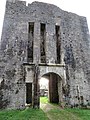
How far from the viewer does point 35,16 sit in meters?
12.9

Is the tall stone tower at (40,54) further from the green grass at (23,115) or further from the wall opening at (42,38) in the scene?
the green grass at (23,115)

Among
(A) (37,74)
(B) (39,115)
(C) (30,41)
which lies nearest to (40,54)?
(C) (30,41)

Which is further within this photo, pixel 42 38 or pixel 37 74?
pixel 42 38

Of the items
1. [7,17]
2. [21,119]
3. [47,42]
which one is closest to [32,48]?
[47,42]

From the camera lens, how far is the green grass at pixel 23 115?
8594mm

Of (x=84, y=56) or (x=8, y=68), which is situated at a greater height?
(x=84, y=56)

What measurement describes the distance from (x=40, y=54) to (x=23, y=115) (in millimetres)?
4904

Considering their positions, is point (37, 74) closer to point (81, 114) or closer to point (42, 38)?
point (42, 38)

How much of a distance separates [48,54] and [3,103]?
4863 millimetres

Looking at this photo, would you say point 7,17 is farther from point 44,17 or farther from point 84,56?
point 84,56

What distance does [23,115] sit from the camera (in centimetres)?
902

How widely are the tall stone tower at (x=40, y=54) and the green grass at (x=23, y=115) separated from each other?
1.85 feet

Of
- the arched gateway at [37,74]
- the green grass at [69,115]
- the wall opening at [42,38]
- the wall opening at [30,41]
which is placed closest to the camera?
the green grass at [69,115]

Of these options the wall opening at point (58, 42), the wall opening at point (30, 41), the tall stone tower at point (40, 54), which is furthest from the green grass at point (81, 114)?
the wall opening at point (30, 41)
